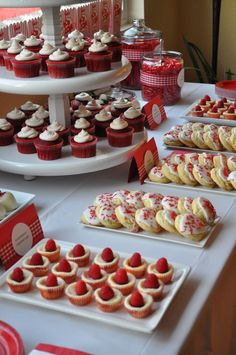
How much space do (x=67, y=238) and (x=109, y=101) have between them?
2.76 feet

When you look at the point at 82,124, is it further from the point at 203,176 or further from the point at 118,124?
the point at 203,176

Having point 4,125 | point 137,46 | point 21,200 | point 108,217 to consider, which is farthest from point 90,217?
point 137,46

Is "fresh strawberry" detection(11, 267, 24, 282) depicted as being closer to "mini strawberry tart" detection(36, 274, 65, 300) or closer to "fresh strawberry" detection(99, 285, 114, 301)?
"mini strawberry tart" detection(36, 274, 65, 300)

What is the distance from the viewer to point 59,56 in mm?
1304

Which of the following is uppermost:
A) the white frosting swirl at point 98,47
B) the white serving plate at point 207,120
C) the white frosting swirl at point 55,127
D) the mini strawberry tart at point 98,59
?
the white frosting swirl at point 98,47

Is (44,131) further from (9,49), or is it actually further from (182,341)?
(182,341)

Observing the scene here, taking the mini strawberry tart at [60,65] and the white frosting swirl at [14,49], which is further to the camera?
the white frosting swirl at [14,49]

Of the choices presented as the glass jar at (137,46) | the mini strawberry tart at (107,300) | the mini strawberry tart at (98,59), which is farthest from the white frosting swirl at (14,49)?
the glass jar at (137,46)

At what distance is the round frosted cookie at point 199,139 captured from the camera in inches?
63.4

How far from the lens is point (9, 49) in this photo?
140 cm

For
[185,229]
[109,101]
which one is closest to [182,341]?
[185,229]

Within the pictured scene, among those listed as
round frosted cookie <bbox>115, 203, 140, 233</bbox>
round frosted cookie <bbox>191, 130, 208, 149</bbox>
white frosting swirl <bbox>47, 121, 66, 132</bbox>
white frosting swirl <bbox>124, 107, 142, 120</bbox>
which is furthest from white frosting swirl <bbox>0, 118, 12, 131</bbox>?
round frosted cookie <bbox>191, 130, 208, 149</bbox>

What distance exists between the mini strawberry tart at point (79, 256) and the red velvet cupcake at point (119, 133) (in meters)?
0.44

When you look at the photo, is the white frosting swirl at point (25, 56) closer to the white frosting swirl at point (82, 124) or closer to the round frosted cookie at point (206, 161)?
the white frosting swirl at point (82, 124)
